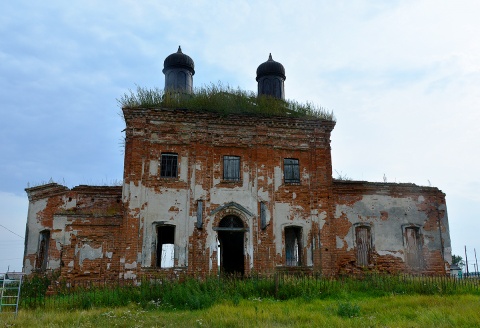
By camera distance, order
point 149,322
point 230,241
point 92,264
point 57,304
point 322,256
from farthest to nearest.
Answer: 1. point 230,241
2. point 322,256
3. point 92,264
4. point 57,304
5. point 149,322

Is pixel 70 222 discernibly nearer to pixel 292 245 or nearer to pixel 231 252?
pixel 231 252

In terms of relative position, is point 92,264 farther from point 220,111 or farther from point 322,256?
point 322,256

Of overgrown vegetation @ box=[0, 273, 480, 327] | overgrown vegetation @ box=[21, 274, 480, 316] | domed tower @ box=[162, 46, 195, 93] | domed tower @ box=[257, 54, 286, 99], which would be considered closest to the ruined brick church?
overgrown vegetation @ box=[0, 273, 480, 327]

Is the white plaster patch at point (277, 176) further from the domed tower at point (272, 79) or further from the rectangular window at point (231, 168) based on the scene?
the domed tower at point (272, 79)

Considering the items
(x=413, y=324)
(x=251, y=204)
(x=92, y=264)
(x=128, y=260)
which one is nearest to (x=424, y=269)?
(x=251, y=204)

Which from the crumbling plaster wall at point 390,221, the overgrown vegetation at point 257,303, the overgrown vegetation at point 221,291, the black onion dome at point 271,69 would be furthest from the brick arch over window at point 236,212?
the black onion dome at point 271,69

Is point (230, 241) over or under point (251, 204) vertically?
under

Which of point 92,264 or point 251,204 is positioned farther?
point 251,204

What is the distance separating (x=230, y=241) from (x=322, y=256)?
16.7ft

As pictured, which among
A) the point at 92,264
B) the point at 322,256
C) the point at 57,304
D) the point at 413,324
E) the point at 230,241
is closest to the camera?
the point at 413,324

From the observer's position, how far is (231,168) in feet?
58.1

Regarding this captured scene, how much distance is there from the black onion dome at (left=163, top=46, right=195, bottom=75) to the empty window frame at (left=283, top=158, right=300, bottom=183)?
7.73 m

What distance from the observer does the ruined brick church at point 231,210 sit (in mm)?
16219

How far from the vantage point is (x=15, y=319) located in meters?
10.5
